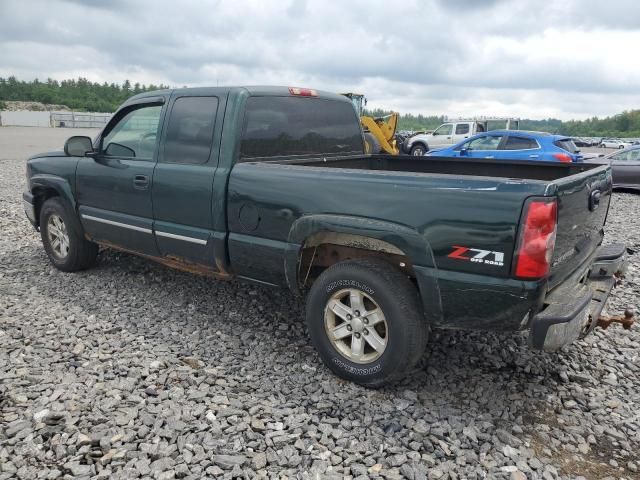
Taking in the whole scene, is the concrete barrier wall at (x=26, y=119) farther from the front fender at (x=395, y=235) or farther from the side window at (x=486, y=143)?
the front fender at (x=395, y=235)

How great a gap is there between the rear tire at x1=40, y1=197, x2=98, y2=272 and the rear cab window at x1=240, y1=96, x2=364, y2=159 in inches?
94.9

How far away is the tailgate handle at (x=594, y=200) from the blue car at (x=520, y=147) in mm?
8778

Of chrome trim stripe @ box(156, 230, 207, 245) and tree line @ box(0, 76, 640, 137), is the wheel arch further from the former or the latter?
tree line @ box(0, 76, 640, 137)

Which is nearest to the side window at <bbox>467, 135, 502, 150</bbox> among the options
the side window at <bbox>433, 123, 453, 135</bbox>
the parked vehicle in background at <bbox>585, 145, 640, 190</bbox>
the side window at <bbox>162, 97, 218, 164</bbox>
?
the parked vehicle in background at <bbox>585, 145, 640, 190</bbox>

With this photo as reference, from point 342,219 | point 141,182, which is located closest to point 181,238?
point 141,182

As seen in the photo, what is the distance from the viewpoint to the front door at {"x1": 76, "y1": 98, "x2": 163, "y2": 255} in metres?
4.47

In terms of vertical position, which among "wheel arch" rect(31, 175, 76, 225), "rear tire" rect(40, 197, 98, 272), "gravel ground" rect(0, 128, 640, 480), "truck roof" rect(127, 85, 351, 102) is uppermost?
"truck roof" rect(127, 85, 351, 102)

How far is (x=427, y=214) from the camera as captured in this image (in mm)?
2926

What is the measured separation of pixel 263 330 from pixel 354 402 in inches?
50.0

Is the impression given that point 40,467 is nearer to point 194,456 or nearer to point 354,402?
point 194,456

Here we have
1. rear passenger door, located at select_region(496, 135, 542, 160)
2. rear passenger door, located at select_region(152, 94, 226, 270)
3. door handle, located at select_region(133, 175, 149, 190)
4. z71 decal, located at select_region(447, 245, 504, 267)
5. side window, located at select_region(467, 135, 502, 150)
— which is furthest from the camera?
side window, located at select_region(467, 135, 502, 150)

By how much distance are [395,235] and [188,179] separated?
1.84 m

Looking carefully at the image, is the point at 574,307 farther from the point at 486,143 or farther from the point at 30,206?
the point at 486,143

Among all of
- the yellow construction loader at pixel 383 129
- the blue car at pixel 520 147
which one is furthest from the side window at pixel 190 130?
the yellow construction loader at pixel 383 129
